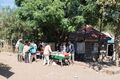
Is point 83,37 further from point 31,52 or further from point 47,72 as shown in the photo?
point 47,72

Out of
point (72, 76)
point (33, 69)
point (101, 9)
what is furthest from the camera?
point (101, 9)

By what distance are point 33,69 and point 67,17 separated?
16.8 feet

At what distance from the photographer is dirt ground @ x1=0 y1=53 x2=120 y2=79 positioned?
1792 centimetres

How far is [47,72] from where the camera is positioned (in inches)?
759

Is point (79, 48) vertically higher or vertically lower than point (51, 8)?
lower

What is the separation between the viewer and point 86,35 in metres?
29.2

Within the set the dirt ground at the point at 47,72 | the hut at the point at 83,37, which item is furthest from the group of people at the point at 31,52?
the hut at the point at 83,37

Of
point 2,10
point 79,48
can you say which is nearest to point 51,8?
point 79,48

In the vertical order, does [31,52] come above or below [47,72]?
above

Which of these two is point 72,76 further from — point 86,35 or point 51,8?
point 86,35

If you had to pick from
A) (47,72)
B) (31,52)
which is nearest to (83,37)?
(31,52)

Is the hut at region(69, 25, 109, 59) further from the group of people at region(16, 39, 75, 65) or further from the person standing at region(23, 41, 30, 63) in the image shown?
the person standing at region(23, 41, 30, 63)

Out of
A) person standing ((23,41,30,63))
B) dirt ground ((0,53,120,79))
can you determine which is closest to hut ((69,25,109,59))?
dirt ground ((0,53,120,79))

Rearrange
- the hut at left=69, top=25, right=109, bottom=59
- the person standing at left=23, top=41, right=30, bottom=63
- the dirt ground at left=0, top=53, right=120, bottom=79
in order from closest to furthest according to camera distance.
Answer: the dirt ground at left=0, top=53, right=120, bottom=79 < the person standing at left=23, top=41, right=30, bottom=63 < the hut at left=69, top=25, right=109, bottom=59
